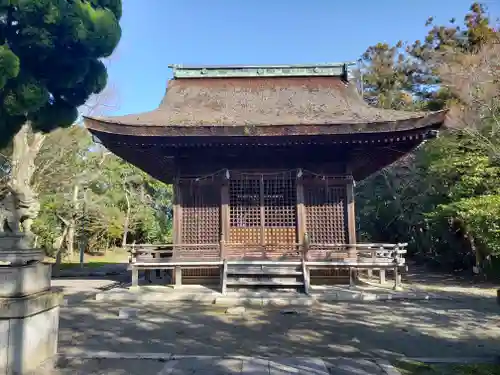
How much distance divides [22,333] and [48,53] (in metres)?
3.42

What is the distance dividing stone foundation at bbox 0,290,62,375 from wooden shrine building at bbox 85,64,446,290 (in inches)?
225

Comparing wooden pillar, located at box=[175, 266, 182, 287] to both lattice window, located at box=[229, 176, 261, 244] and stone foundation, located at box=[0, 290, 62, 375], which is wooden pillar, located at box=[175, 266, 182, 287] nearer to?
lattice window, located at box=[229, 176, 261, 244]

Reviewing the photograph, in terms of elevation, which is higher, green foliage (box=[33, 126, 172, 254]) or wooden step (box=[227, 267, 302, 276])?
green foliage (box=[33, 126, 172, 254])

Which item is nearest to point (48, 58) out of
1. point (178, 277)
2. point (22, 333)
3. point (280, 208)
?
point (22, 333)

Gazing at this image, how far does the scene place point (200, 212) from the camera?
38.1 ft

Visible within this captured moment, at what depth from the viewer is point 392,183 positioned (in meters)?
24.3

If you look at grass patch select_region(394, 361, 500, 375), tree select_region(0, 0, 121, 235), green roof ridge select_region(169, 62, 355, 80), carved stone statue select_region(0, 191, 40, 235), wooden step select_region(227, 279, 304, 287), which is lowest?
grass patch select_region(394, 361, 500, 375)

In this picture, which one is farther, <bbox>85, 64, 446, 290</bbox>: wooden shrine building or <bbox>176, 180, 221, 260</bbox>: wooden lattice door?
<bbox>176, 180, 221, 260</bbox>: wooden lattice door

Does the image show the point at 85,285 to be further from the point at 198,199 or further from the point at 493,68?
the point at 493,68

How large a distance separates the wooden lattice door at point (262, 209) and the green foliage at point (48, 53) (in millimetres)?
6746

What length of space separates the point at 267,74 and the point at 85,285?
1044cm

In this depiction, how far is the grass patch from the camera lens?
4.42 m

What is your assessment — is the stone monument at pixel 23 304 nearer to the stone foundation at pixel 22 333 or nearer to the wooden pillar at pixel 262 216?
the stone foundation at pixel 22 333

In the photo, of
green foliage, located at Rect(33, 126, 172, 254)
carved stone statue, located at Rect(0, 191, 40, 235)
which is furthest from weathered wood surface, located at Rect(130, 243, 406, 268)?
green foliage, located at Rect(33, 126, 172, 254)
